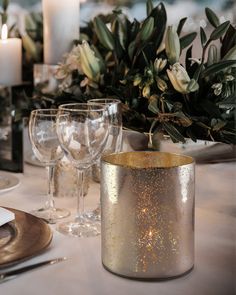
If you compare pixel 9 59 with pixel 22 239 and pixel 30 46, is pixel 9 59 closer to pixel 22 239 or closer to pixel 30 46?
pixel 30 46

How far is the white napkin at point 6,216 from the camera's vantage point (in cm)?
68

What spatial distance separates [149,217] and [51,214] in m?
0.27

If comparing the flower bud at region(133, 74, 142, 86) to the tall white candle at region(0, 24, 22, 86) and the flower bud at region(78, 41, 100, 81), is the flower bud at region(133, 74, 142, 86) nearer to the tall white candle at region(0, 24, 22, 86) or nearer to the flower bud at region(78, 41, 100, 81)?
the flower bud at region(78, 41, 100, 81)

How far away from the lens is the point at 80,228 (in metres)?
0.73

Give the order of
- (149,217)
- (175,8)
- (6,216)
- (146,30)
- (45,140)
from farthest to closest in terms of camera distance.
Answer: (175,8) → (146,30) → (45,140) → (6,216) → (149,217)

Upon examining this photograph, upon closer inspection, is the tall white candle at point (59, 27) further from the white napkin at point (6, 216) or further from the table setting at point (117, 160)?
the white napkin at point (6, 216)

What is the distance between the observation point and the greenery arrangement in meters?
0.81

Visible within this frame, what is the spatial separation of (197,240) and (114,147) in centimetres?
16

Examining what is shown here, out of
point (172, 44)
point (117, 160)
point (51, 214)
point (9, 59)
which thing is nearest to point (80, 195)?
point (51, 214)

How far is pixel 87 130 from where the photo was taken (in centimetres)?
71

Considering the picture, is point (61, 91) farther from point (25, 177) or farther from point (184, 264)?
point (184, 264)

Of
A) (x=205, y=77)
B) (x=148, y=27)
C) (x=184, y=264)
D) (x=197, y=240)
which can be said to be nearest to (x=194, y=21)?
(x=148, y=27)

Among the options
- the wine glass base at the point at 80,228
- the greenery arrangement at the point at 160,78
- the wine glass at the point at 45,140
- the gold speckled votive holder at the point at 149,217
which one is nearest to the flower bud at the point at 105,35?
the greenery arrangement at the point at 160,78

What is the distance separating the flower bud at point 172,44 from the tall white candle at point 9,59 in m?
0.44
